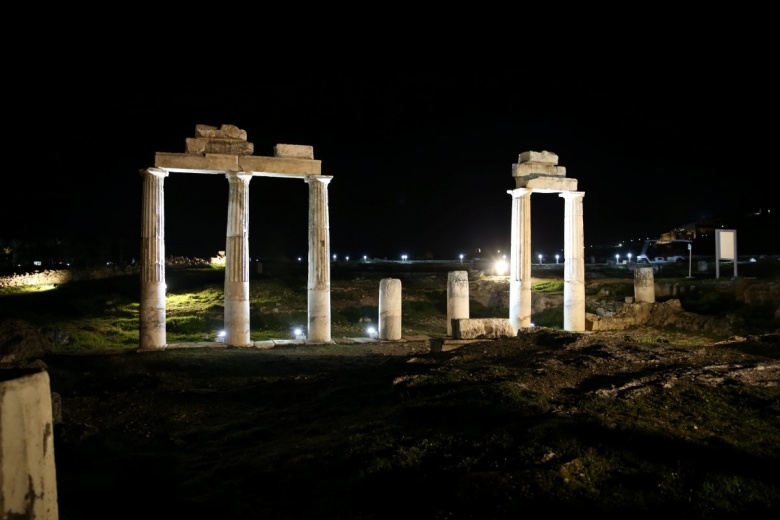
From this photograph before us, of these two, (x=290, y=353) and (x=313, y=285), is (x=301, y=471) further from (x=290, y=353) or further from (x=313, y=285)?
(x=313, y=285)

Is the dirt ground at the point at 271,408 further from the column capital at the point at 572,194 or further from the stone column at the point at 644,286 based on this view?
the stone column at the point at 644,286

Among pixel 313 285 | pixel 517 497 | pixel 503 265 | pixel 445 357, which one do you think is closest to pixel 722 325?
pixel 445 357

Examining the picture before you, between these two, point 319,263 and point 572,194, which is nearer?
point 319,263

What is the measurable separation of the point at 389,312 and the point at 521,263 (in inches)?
221

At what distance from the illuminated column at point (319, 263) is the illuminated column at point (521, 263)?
7289 millimetres

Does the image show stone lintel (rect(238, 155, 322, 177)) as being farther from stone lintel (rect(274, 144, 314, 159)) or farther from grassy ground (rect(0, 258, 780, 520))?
grassy ground (rect(0, 258, 780, 520))

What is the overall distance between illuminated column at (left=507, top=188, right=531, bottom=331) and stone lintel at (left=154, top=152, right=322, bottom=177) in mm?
8037

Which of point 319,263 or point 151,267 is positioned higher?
point 319,263

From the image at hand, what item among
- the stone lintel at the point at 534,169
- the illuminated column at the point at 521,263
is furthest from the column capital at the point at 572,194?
the illuminated column at the point at 521,263

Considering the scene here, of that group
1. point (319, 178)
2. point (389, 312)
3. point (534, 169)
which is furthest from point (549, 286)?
point (319, 178)

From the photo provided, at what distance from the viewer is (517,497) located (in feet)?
19.6

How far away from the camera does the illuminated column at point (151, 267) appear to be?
62.5 ft

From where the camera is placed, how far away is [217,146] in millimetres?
19625

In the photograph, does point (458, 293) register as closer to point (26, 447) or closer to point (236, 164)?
point (236, 164)
